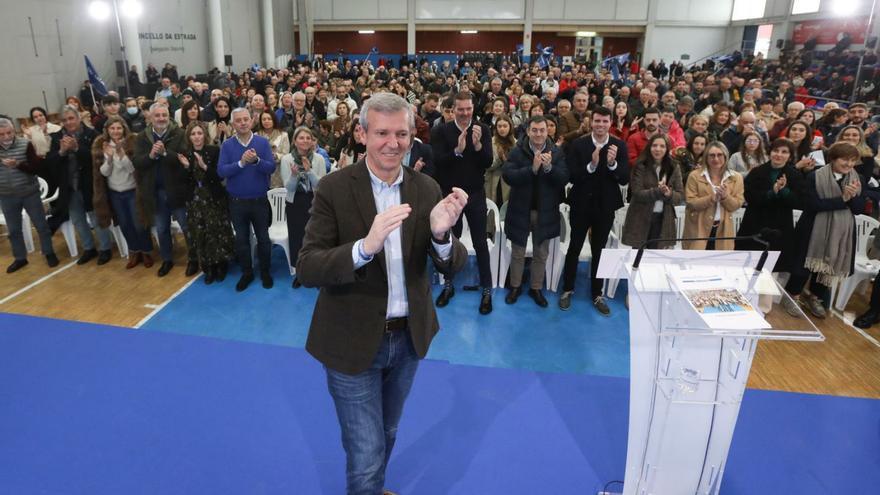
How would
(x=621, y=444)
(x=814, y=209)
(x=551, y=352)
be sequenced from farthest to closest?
(x=814, y=209) → (x=551, y=352) → (x=621, y=444)

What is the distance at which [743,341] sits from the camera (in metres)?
1.89

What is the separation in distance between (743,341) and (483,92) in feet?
27.5

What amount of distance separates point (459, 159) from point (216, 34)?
603 inches

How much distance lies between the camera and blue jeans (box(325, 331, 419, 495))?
1.81 m

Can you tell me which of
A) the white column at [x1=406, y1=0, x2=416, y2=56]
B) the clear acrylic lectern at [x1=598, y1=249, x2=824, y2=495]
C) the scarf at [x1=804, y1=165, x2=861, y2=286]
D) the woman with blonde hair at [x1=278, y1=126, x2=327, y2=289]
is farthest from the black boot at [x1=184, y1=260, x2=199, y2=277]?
the white column at [x1=406, y1=0, x2=416, y2=56]

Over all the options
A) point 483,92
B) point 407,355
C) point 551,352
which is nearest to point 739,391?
point 407,355

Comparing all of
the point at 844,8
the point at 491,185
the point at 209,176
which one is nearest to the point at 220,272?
the point at 209,176

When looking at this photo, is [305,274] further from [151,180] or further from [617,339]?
[151,180]

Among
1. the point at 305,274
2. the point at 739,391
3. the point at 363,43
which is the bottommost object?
the point at 739,391

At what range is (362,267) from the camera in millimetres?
1652

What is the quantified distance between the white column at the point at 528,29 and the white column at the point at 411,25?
4.84 metres

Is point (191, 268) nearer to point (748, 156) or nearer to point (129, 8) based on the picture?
point (748, 156)

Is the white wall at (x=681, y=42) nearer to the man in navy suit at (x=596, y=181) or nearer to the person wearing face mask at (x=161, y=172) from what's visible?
the man in navy suit at (x=596, y=181)

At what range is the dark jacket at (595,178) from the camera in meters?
4.09
